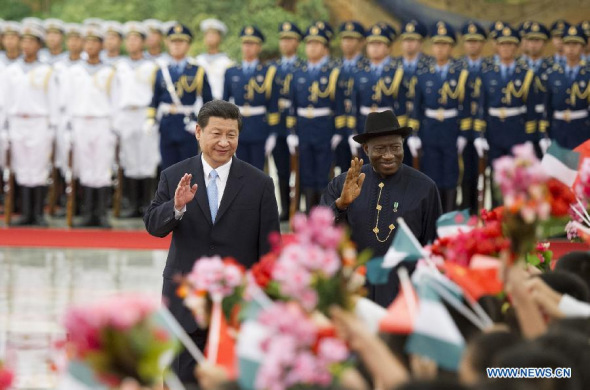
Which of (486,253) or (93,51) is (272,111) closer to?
(93,51)

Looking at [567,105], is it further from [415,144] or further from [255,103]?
[255,103]

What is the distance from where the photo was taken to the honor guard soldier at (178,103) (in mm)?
13008

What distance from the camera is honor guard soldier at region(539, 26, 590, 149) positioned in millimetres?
12945

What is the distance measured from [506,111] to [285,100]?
223 cm

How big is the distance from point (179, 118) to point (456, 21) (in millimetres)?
6675

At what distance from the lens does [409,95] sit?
12938mm

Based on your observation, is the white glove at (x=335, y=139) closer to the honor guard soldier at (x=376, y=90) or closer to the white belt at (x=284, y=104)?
the honor guard soldier at (x=376, y=90)

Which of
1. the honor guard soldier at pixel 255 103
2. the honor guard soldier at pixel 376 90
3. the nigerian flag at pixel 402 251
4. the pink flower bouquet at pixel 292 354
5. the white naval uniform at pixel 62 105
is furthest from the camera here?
the white naval uniform at pixel 62 105

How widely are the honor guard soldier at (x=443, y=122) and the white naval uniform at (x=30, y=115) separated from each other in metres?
3.70

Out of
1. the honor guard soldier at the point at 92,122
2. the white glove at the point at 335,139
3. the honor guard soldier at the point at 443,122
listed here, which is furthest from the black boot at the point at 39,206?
the honor guard soldier at the point at 443,122

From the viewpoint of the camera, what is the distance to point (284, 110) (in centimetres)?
1314

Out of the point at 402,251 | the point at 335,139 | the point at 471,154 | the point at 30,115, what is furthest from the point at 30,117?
the point at 402,251

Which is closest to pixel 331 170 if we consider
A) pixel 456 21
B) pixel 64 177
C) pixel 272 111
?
pixel 272 111

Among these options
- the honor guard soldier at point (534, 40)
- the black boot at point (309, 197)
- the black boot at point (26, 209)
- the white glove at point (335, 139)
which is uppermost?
the honor guard soldier at point (534, 40)
